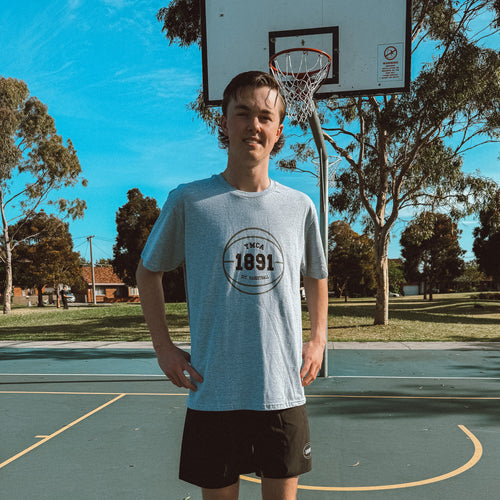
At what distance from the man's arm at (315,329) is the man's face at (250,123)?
54 cm

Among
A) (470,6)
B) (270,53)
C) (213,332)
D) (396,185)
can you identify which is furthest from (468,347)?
(213,332)

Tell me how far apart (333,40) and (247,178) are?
19.7ft

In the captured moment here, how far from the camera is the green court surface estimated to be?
10.7 ft

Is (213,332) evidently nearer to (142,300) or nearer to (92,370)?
(142,300)

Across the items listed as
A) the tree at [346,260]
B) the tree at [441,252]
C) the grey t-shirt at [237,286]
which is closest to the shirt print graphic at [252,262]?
the grey t-shirt at [237,286]

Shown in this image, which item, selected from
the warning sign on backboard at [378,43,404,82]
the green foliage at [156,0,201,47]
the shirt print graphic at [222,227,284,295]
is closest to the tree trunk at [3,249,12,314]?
the green foliage at [156,0,201,47]

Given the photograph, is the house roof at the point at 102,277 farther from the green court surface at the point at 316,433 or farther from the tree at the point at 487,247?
the green court surface at the point at 316,433

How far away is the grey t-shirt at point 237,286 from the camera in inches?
61.7

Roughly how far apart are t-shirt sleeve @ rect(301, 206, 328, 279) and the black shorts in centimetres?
53

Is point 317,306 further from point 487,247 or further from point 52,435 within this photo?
point 487,247

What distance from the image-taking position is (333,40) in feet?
22.5

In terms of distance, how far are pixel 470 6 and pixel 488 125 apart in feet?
11.5

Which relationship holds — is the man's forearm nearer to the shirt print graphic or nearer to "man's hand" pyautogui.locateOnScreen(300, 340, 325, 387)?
"man's hand" pyautogui.locateOnScreen(300, 340, 325, 387)

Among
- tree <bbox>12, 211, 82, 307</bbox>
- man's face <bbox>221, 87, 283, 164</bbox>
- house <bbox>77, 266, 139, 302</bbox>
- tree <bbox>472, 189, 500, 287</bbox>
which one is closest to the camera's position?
man's face <bbox>221, 87, 283, 164</bbox>
